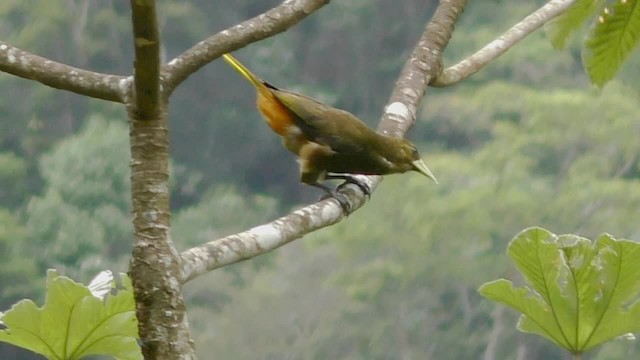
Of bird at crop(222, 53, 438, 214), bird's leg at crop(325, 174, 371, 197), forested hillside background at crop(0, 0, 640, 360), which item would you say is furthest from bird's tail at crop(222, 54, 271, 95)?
forested hillside background at crop(0, 0, 640, 360)

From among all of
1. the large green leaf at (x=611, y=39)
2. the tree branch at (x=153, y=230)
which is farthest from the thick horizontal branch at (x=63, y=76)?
the large green leaf at (x=611, y=39)

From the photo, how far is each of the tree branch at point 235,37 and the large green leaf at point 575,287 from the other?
0.89 ft

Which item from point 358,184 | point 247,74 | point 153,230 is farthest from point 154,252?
point 358,184

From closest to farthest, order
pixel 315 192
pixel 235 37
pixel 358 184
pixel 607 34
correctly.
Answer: pixel 235 37
pixel 607 34
pixel 358 184
pixel 315 192

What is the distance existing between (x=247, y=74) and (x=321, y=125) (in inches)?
9.7

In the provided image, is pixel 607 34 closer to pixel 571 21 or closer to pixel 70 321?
pixel 571 21

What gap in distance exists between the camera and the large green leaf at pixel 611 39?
1037 millimetres

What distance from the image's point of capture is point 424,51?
1.53 meters

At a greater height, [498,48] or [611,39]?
[498,48]

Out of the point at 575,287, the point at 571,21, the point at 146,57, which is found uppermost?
the point at 571,21

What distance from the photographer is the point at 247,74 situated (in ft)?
4.57

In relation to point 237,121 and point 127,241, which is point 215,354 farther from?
point 237,121

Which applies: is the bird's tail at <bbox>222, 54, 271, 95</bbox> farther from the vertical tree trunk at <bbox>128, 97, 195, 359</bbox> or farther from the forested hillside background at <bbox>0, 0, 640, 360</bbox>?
the forested hillside background at <bbox>0, 0, 640, 360</bbox>

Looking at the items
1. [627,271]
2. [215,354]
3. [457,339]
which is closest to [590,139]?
[457,339]
